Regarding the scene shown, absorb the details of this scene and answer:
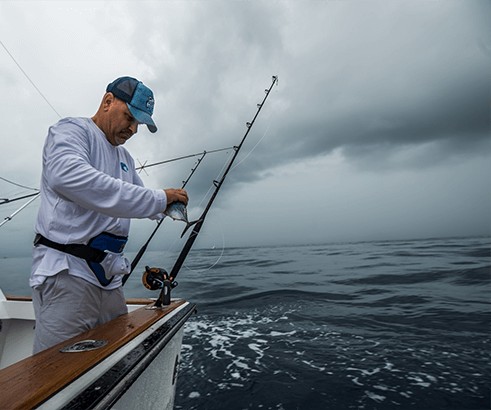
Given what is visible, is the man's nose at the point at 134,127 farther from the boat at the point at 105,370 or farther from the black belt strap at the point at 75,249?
the boat at the point at 105,370

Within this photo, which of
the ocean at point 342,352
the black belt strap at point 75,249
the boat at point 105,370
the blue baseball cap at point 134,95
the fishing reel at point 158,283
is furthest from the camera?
the ocean at point 342,352

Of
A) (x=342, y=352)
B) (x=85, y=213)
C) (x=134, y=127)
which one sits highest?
(x=134, y=127)

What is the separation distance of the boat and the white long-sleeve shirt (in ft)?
1.12

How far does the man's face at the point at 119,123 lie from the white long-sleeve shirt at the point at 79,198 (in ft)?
0.20

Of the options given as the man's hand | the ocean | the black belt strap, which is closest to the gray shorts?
the black belt strap

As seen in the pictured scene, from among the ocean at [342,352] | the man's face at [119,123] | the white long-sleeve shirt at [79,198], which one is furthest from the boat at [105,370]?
the ocean at [342,352]

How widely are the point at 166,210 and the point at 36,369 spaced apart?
0.81 m

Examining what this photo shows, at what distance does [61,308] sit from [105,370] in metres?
0.53

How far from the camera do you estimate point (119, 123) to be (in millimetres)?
1654

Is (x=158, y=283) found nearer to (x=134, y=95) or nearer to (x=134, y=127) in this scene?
(x=134, y=127)

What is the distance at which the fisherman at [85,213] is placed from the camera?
1.27 m

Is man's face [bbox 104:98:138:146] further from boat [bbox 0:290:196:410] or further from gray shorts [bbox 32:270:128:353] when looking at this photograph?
boat [bbox 0:290:196:410]

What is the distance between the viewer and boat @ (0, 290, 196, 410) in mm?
828

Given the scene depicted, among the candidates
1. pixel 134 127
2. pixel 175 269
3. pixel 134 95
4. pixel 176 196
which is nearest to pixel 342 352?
pixel 175 269
